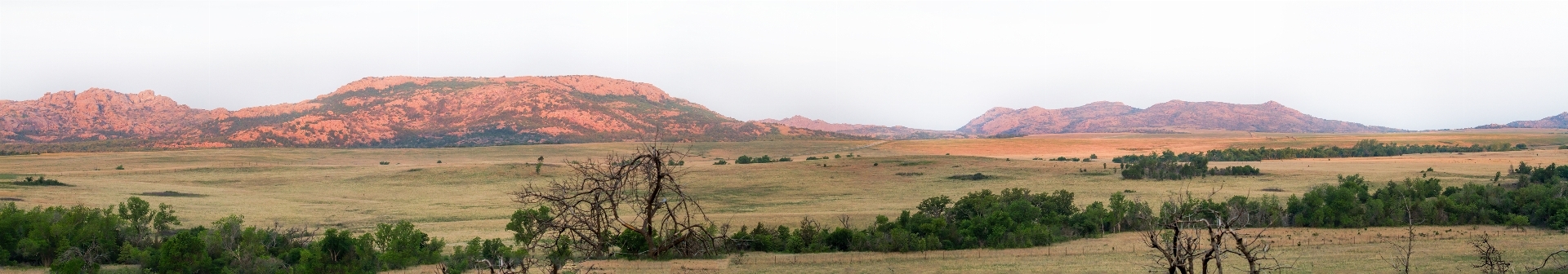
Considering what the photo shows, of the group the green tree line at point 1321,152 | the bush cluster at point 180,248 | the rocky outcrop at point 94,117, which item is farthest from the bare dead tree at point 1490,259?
the rocky outcrop at point 94,117

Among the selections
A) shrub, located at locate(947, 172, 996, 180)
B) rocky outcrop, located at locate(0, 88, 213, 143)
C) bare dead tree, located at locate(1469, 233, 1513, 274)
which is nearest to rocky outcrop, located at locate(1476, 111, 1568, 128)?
shrub, located at locate(947, 172, 996, 180)

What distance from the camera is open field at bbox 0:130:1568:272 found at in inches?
747

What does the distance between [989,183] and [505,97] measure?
358 ft

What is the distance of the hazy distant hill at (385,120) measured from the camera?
105625 mm

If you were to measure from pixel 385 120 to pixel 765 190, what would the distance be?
93.2 meters

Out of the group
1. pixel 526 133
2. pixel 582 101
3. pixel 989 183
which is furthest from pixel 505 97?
pixel 989 183

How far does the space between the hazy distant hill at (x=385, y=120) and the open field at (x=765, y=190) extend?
28.6 m

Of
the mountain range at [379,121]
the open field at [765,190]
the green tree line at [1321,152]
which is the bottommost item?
the open field at [765,190]

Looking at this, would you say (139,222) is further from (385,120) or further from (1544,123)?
(1544,123)

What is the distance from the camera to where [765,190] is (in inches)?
1768

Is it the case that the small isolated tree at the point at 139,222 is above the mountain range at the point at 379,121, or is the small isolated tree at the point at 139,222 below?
below

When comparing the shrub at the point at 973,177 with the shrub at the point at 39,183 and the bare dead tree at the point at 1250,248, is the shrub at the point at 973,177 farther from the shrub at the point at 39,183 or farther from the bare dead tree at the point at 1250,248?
the shrub at the point at 39,183

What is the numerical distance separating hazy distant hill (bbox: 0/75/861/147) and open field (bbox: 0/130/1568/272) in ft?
93.9

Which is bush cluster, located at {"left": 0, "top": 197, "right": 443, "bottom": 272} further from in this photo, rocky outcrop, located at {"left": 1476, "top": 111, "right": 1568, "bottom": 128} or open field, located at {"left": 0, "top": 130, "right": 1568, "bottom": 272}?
rocky outcrop, located at {"left": 1476, "top": 111, "right": 1568, "bottom": 128}
